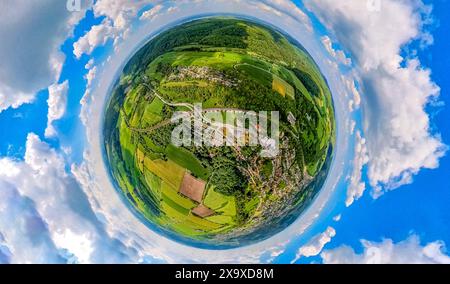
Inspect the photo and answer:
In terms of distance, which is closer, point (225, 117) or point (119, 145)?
point (225, 117)

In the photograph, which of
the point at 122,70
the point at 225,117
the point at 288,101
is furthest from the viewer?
the point at 122,70

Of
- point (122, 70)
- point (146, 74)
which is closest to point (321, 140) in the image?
point (146, 74)

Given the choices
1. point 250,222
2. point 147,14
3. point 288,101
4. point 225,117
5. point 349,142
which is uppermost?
point 147,14

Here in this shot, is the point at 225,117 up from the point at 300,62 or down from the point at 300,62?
down

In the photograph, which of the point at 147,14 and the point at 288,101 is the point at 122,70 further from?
the point at 288,101

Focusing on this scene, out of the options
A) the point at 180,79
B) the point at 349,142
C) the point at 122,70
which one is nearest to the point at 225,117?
the point at 180,79

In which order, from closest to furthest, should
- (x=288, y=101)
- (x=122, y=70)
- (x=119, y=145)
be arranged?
(x=288, y=101)
(x=119, y=145)
(x=122, y=70)

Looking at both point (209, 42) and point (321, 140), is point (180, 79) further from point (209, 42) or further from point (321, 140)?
point (321, 140)
